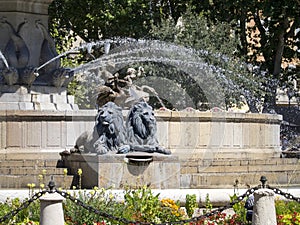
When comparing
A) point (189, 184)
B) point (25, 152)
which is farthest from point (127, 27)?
point (189, 184)

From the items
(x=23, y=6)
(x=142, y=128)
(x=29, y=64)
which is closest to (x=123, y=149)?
(x=142, y=128)

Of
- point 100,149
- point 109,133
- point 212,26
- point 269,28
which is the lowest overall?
point 100,149

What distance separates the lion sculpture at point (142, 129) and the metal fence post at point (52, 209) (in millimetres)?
5418

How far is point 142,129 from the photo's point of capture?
1552cm

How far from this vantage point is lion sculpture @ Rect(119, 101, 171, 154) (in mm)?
15430

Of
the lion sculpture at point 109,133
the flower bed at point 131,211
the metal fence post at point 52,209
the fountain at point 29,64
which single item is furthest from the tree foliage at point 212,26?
the metal fence post at point 52,209

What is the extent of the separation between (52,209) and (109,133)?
5.28m

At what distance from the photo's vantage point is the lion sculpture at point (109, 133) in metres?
15.1

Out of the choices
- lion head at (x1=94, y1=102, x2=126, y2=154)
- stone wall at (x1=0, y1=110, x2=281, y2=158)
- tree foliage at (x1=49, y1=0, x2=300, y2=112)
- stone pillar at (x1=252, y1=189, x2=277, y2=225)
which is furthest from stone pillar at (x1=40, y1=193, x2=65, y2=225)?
tree foliage at (x1=49, y1=0, x2=300, y2=112)

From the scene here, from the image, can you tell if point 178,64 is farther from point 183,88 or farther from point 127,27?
point 127,27

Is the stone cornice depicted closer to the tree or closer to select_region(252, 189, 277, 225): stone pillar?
select_region(252, 189, 277, 225): stone pillar

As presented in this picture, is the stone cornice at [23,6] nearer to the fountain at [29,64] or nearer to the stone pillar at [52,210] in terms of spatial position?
the fountain at [29,64]

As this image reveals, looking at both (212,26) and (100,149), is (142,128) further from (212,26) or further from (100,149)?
(212,26)

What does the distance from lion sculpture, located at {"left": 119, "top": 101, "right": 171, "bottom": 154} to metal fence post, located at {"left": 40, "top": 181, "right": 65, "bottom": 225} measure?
5.42 m
